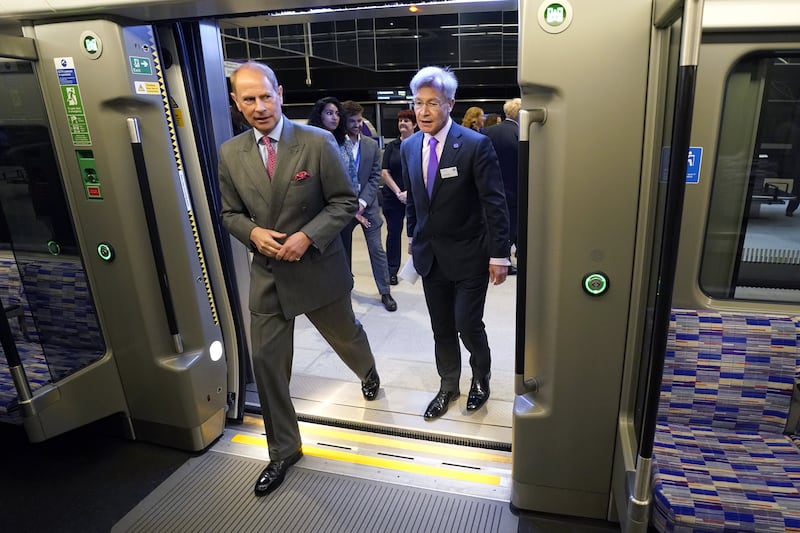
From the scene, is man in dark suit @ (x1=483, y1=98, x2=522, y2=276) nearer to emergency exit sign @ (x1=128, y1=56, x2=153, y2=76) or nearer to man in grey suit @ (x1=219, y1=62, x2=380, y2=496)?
man in grey suit @ (x1=219, y1=62, x2=380, y2=496)

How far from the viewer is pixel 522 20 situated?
71.1 inches

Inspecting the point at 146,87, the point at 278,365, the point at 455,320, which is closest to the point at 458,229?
the point at 455,320

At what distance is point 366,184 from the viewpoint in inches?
178

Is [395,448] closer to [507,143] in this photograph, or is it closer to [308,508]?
[308,508]

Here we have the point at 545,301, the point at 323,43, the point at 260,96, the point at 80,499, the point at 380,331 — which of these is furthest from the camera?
the point at 323,43

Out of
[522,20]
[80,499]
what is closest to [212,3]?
[522,20]

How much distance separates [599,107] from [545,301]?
0.76 m

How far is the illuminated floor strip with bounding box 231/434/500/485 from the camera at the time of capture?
2.61 meters

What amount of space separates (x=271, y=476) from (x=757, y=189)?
249cm

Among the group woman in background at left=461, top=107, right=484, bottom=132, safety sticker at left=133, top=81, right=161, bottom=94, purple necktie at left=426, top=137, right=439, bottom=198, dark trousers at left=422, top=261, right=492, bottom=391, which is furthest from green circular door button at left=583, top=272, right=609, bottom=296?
woman in background at left=461, top=107, right=484, bottom=132

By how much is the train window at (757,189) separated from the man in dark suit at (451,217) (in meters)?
0.94

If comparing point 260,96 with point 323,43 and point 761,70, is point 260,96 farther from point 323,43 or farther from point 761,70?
point 323,43

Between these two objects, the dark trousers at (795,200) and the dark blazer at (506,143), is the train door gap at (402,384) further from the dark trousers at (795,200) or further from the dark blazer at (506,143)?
the dark trousers at (795,200)

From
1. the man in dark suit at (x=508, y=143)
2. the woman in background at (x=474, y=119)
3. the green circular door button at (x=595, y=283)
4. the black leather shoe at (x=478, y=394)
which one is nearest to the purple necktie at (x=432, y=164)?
the green circular door button at (x=595, y=283)
